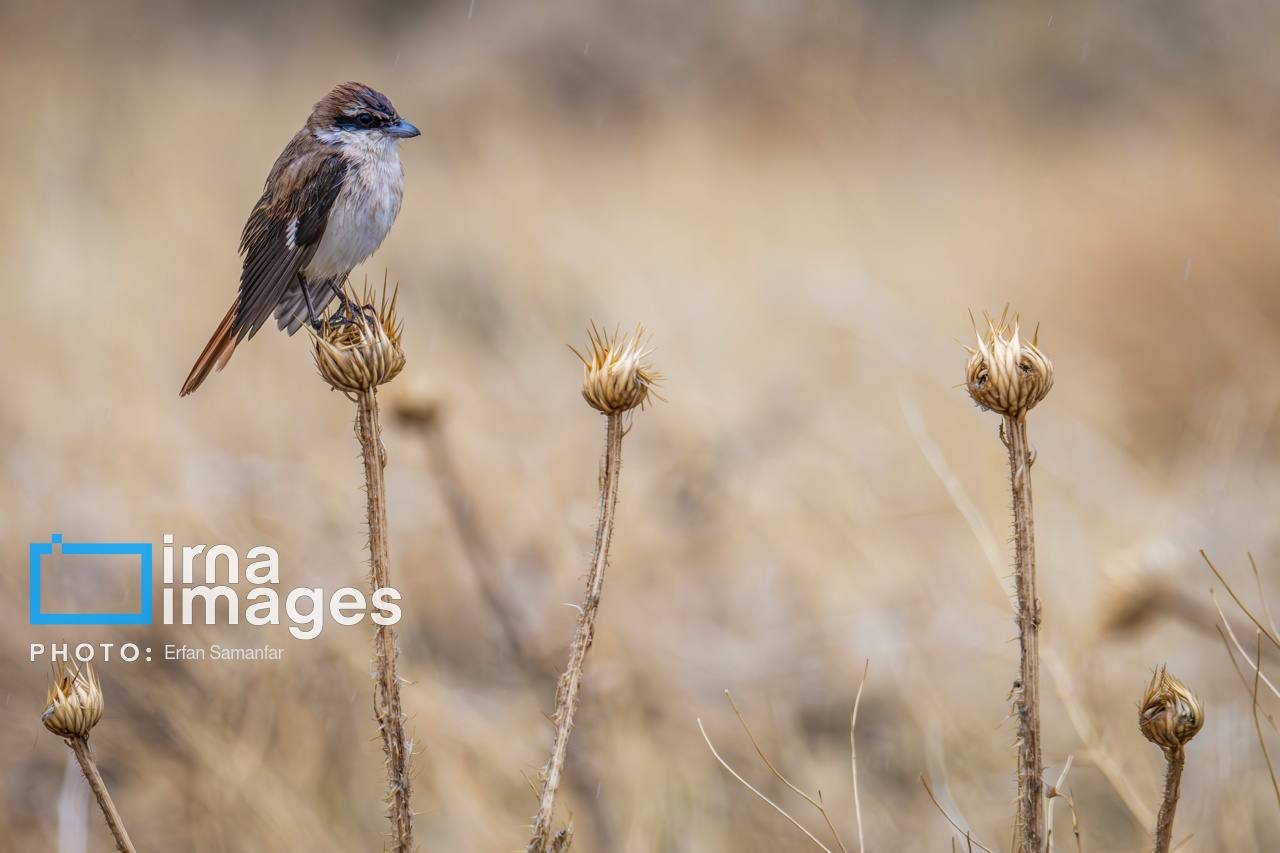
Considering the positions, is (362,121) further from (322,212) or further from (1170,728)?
(1170,728)

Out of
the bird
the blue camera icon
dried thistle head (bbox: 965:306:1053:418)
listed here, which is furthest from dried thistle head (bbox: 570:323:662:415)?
the blue camera icon

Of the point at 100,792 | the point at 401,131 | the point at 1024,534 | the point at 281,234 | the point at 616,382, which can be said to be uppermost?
the point at 401,131

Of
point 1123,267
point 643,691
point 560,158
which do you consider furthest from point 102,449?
point 1123,267

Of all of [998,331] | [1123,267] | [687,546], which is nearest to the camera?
[998,331]

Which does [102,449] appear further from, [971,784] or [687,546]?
[971,784]

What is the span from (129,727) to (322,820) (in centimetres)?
69

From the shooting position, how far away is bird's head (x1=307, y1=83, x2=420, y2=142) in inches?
69.0

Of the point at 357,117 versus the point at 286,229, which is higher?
the point at 357,117

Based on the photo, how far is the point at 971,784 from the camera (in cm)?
237

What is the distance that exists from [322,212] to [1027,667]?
153 cm

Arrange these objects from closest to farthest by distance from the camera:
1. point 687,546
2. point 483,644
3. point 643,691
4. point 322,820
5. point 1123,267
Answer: point 322,820, point 643,691, point 483,644, point 687,546, point 1123,267

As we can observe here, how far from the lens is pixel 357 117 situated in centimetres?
176

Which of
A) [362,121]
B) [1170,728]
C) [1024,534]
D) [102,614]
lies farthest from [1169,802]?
[102,614]

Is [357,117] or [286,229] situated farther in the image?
[357,117]
